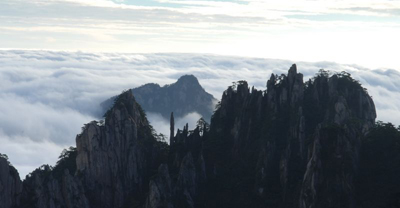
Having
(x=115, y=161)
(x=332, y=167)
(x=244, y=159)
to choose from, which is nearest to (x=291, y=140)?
(x=244, y=159)

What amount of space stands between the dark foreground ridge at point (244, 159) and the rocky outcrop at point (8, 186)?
0.19 metres

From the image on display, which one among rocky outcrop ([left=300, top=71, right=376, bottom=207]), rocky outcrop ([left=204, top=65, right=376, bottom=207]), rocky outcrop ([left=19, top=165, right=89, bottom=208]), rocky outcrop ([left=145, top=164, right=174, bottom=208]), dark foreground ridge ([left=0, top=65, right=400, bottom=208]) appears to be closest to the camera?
rocky outcrop ([left=300, top=71, right=376, bottom=207])

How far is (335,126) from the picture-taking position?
100625 millimetres

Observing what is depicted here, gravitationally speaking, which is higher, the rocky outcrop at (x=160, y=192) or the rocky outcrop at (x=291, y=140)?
the rocky outcrop at (x=291, y=140)

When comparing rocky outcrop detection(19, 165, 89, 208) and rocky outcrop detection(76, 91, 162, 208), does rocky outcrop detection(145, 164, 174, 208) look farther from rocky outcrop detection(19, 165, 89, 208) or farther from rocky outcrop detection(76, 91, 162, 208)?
rocky outcrop detection(19, 165, 89, 208)

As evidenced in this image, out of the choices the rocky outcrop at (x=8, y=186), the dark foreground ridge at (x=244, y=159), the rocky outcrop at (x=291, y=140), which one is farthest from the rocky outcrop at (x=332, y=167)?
the rocky outcrop at (x=8, y=186)

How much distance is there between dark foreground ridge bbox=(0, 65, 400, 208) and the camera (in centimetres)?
9831

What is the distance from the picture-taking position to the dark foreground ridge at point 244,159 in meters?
98.3

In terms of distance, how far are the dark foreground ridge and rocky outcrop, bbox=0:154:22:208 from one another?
0.19m

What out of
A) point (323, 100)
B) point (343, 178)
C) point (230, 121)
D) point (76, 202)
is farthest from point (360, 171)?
point (76, 202)

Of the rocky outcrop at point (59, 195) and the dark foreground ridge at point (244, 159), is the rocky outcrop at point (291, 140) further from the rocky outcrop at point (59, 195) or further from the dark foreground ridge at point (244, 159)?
the rocky outcrop at point (59, 195)

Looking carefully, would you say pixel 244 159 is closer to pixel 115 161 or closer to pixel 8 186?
pixel 115 161

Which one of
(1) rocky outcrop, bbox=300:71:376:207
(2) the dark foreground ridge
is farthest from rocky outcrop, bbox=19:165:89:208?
(1) rocky outcrop, bbox=300:71:376:207

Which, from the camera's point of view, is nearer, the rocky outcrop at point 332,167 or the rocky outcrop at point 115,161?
the rocky outcrop at point 332,167
